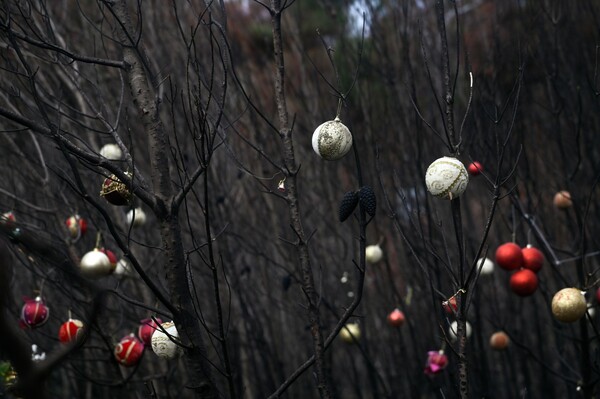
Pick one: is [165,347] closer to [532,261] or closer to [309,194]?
[532,261]

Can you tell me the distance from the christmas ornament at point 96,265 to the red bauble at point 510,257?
70.9 inches

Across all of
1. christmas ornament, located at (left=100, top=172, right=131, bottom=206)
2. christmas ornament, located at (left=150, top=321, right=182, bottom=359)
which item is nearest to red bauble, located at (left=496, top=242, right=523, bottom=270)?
christmas ornament, located at (left=150, top=321, right=182, bottom=359)

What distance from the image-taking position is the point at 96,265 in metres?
3.42

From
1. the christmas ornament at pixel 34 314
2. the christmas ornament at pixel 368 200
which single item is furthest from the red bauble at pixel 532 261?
the christmas ornament at pixel 34 314

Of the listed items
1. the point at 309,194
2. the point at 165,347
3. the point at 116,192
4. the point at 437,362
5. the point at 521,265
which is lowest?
the point at 165,347

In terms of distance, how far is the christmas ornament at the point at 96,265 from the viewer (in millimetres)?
3418

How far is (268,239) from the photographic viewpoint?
5.30m

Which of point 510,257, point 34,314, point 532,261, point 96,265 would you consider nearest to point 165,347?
point 96,265

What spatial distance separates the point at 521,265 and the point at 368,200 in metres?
1.41

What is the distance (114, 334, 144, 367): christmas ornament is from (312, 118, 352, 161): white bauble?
145cm

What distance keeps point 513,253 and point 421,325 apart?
2.24 m

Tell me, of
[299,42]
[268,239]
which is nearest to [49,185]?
[268,239]

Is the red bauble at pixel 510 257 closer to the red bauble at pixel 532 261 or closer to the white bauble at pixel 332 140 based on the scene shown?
the red bauble at pixel 532 261

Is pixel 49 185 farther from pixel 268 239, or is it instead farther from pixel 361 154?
pixel 361 154
